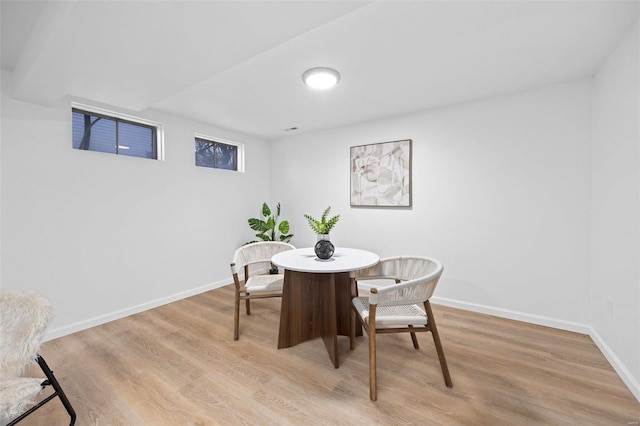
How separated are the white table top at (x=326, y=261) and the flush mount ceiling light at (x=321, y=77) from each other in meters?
1.54

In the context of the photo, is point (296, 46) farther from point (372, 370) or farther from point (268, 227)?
point (268, 227)

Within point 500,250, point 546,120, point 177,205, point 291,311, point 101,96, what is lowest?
point 291,311

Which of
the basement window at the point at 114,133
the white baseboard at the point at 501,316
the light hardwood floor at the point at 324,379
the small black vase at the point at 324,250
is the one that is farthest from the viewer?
the basement window at the point at 114,133

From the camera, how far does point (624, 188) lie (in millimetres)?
1864

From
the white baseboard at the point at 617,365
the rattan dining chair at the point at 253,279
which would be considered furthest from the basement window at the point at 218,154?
the white baseboard at the point at 617,365

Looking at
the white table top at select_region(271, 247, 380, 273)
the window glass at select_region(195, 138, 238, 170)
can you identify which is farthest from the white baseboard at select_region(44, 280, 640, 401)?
the window glass at select_region(195, 138, 238, 170)

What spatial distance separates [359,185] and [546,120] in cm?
207

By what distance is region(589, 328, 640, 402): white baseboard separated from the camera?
5.51ft

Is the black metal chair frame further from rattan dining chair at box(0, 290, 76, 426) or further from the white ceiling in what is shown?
the white ceiling

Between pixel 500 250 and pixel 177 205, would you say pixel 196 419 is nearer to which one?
pixel 177 205

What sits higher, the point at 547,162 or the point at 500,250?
the point at 547,162

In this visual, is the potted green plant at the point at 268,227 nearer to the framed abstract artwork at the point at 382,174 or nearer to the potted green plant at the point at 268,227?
the potted green plant at the point at 268,227

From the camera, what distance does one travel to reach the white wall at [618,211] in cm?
173

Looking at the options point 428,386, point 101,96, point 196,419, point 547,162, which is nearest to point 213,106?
point 101,96
